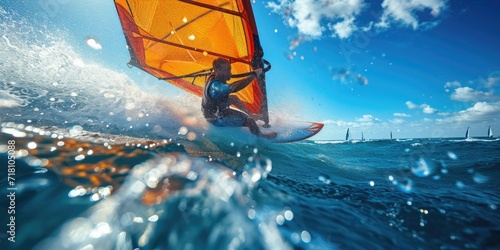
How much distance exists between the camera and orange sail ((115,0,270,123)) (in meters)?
5.70

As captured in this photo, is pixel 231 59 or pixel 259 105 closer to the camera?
pixel 231 59

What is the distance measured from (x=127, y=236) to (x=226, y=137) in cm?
539

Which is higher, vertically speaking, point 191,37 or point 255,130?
point 191,37

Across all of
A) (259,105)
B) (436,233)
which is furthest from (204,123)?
(436,233)

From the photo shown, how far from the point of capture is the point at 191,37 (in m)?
6.81

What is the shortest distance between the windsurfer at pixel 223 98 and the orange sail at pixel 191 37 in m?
0.46

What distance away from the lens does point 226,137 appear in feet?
22.6

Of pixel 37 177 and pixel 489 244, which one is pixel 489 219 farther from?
pixel 37 177

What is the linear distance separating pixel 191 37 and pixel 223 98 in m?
2.65

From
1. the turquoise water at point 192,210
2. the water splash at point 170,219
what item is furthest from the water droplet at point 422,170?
the water splash at point 170,219

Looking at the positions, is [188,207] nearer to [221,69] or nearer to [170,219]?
[170,219]

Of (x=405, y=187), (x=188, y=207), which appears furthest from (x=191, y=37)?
(x=405, y=187)

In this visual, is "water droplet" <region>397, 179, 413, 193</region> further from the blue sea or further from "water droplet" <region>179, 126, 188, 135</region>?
"water droplet" <region>179, 126, 188, 135</region>

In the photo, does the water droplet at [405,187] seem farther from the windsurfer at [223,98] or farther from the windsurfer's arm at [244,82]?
the windsurfer's arm at [244,82]
